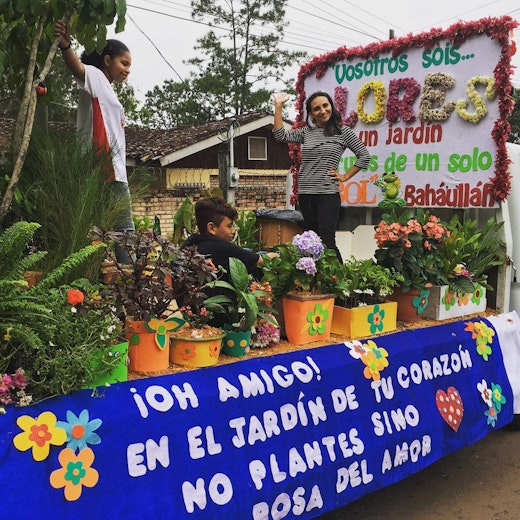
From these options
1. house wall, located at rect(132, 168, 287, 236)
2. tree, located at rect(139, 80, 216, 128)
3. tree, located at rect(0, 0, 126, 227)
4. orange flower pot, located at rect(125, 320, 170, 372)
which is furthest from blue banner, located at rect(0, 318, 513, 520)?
tree, located at rect(139, 80, 216, 128)

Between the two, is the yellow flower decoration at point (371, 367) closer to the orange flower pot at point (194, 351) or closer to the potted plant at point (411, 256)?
the potted plant at point (411, 256)

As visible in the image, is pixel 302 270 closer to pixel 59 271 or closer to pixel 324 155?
pixel 59 271

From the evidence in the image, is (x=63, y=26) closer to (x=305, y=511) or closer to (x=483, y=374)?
(x=305, y=511)

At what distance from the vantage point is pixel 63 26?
7.28 feet

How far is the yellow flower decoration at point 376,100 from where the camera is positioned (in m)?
4.12

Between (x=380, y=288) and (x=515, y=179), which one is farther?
(x=515, y=179)

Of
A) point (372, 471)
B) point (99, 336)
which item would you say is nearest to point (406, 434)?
point (372, 471)

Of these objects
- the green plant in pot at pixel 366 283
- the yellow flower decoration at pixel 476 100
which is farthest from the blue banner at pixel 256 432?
the yellow flower decoration at pixel 476 100

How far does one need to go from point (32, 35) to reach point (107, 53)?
1.68 feet

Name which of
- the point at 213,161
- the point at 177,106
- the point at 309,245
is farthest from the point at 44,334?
the point at 177,106

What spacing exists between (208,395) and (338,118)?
227 centimetres

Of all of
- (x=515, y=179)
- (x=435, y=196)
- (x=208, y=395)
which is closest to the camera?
(x=208, y=395)

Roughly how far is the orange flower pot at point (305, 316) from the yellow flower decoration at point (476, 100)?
1722mm

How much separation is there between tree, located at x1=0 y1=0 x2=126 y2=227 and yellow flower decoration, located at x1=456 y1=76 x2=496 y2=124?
2.30m
